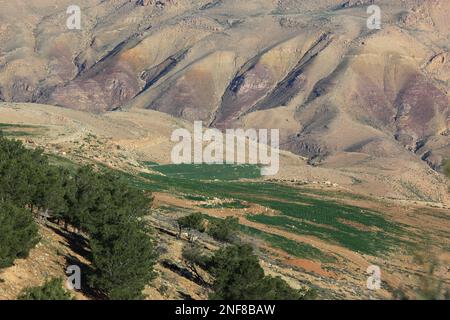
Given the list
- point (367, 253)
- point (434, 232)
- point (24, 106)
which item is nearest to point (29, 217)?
point (367, 253)

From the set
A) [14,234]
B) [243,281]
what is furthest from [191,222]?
[14,234]

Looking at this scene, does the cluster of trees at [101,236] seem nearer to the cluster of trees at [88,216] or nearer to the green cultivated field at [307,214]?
the cluster of trees at [88,216]

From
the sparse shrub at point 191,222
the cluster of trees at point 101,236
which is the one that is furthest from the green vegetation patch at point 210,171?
the cluster of trees at point 101,236

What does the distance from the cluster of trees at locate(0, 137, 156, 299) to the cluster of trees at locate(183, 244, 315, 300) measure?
8.93 ft

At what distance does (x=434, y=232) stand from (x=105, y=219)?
5361 centimetres

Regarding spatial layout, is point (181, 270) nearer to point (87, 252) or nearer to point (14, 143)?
point (87, 252)

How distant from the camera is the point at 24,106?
136 m

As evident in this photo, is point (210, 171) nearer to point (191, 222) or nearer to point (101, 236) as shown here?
point (191, 222)

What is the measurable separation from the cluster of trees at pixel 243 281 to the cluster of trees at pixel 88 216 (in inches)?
107

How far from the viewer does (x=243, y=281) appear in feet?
93.9

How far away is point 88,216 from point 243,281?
10145 millimetres

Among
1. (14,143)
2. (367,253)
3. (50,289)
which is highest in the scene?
(14,143)
